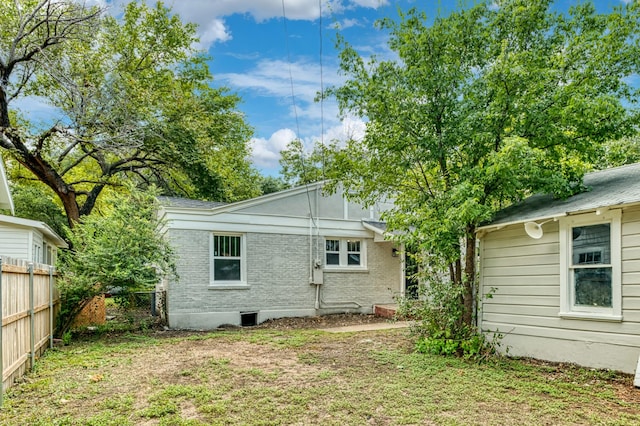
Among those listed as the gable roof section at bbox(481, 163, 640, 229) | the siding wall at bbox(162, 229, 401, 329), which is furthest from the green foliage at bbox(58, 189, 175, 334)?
the gable roof section at bbox(481, 163, 640, 229)

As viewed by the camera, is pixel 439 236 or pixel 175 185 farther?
pixel 175 185

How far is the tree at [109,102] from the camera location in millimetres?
13758

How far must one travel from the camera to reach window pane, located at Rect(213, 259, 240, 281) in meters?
11.8

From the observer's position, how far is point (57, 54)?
14250 mm

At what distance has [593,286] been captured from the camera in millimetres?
6164

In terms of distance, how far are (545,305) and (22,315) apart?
8.07 metres

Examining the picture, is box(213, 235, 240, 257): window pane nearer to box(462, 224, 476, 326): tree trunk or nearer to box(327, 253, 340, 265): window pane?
box(327, 253, 340, 265): window pane

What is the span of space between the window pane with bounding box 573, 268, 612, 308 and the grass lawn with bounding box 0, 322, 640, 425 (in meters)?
1.02

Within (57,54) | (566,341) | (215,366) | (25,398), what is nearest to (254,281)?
(215,366)

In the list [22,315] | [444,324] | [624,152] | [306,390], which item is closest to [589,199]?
[444,324]

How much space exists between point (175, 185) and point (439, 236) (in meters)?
14.4

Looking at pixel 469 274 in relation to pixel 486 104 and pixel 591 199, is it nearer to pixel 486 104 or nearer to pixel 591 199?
pixel 591 199

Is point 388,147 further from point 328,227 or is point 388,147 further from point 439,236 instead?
point 328,227

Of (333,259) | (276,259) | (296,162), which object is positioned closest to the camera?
(276,259)
